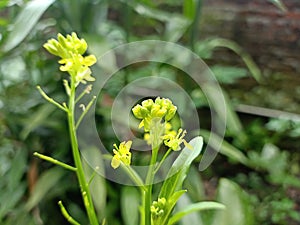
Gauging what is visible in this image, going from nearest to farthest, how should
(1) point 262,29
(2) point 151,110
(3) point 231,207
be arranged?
1. (2) point 151,110
2. (3) point 231,207
3. (1) point 262,29

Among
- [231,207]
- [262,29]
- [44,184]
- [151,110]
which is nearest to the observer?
[151,110]

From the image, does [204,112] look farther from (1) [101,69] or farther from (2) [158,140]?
(2) [158,140]

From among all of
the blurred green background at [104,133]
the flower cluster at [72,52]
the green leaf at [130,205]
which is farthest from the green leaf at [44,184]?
the flower cluster at [72,52]

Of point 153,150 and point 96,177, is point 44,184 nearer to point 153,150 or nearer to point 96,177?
point 96,177

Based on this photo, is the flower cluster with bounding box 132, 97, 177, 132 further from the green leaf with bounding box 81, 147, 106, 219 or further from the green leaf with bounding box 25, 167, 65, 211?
the green leaf with bounding box 25, 167, 65, 211

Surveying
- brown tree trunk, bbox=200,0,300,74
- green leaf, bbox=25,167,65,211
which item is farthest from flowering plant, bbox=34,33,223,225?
brown tree trunk, bbox=200,0,300,74

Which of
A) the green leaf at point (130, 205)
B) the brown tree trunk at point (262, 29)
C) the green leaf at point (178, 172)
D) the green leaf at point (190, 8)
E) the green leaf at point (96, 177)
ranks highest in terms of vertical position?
the green leaf at point (190, 8)

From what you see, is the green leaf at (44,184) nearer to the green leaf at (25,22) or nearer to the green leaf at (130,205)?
the green leaf at (130,205)

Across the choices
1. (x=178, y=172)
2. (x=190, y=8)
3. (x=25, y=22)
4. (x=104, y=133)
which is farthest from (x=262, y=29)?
(x=178, y=172)
